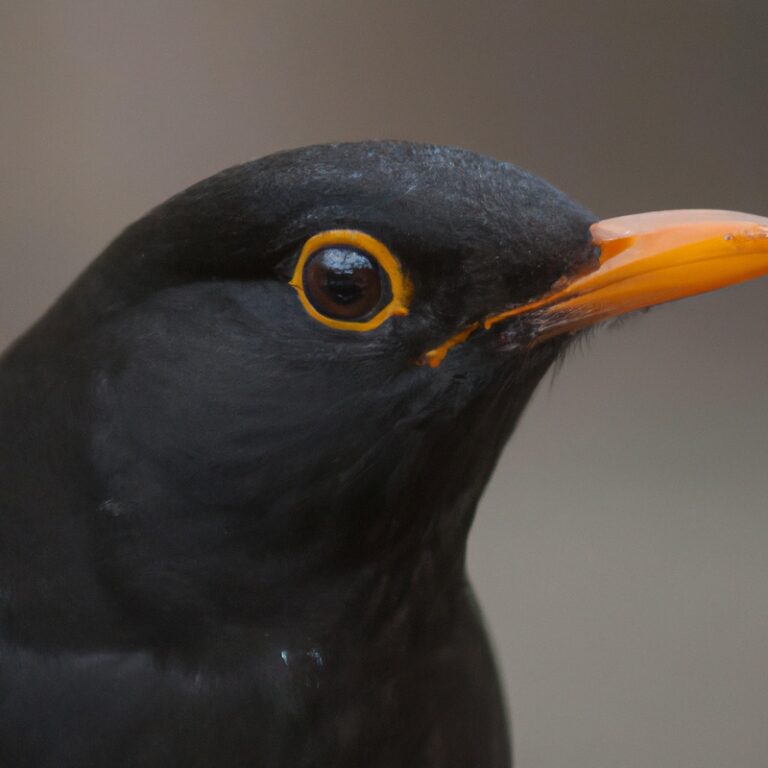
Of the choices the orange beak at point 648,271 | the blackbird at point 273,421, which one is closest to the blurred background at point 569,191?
the blackbird at point 273,421

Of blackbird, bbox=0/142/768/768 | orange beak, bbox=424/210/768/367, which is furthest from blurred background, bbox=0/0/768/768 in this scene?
orange beak, bbox=424/210/768/367

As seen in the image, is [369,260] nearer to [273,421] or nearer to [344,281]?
[344,281]

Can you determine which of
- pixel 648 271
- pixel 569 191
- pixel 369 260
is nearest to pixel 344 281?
pixel 369 260

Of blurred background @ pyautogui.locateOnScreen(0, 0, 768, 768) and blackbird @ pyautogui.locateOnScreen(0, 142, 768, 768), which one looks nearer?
blackbird @ pyautogui.locateOnScreen(0, 142, 768, 768)

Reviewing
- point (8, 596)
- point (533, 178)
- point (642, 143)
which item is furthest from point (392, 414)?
point (642, 143)

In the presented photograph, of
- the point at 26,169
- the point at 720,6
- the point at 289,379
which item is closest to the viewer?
the point at 289,379

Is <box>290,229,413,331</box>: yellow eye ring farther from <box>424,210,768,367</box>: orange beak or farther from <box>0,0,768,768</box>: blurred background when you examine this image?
<box>0,0,768,768</box>: blurred background

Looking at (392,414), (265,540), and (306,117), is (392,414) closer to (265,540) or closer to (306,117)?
(265,540)

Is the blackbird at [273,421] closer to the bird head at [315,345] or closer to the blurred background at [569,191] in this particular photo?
the bird head at [315,345]
